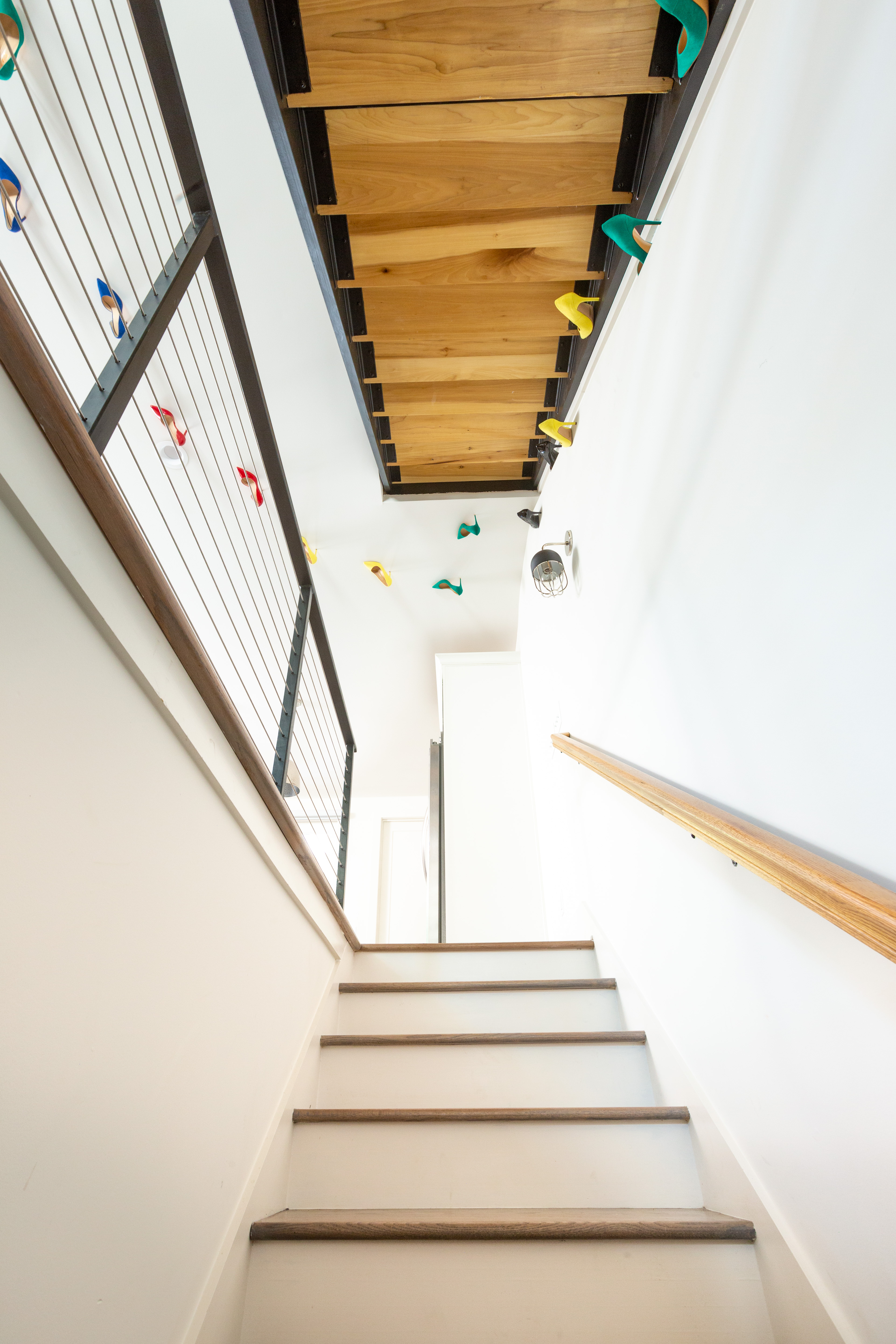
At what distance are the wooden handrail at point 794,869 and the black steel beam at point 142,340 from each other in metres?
1.10

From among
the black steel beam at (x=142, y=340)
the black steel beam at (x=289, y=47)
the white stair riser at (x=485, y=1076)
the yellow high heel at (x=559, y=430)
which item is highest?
the black steel beam at (x=289, y=47)

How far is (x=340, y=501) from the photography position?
4070 mm

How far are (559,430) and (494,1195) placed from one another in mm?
2616

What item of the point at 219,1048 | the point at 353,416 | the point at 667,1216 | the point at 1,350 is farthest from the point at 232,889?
the point at 353,416

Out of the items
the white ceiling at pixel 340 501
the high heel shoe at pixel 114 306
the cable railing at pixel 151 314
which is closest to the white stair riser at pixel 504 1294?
the cable railing at pixel 151 314

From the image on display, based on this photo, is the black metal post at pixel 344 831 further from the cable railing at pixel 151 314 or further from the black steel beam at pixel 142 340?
the black steel beam at pixel 142 340

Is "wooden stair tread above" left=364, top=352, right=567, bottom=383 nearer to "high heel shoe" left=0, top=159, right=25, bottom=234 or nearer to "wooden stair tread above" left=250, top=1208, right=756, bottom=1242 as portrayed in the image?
"high heel shoe" left=0, top=159, right=25, bottom=234

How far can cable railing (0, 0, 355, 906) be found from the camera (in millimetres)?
1134

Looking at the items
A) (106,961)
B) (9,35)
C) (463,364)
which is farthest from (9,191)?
(106,961)

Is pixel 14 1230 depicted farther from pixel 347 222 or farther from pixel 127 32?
pixel 127 32

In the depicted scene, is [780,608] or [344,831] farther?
[344,831]

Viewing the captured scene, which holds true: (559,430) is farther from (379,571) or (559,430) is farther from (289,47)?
(379,571)

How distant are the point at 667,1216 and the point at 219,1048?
0.97m

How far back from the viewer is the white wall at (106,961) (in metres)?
0.69
